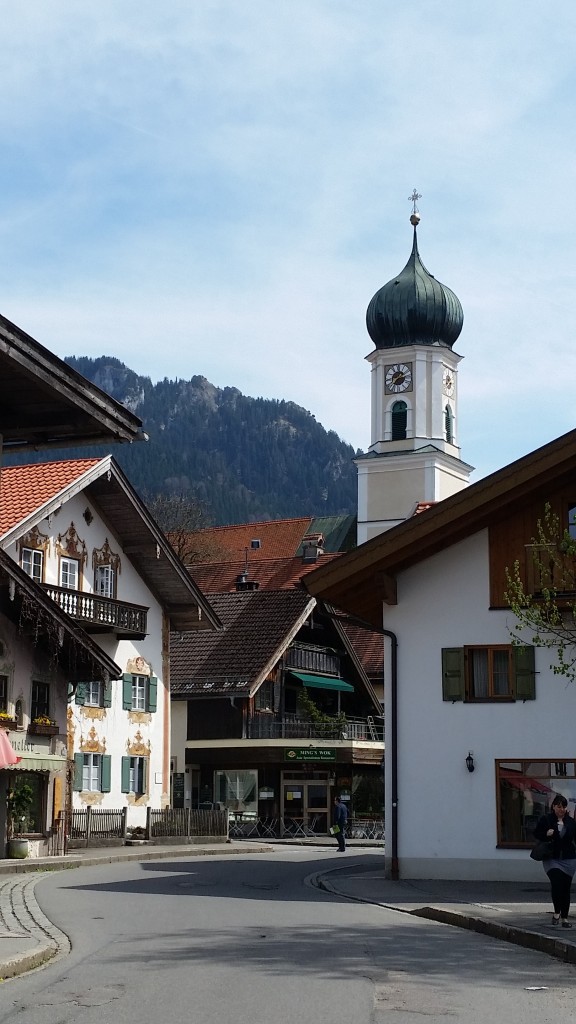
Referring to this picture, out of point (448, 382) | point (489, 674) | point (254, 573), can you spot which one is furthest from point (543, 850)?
point (448, 382)

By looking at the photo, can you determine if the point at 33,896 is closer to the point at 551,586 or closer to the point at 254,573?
the point at 551,586

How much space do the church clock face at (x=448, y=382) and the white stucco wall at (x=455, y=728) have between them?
71296 mm

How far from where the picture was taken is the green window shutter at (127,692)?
4038 centimetres

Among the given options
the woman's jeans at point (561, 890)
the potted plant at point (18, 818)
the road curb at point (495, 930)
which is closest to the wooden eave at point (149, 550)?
the potted plant at point (18, 818)

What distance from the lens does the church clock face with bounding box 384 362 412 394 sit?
9531 cm

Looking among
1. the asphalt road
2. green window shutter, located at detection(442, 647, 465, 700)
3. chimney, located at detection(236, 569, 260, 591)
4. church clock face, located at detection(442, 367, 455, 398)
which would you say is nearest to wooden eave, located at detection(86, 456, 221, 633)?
chimney, located at detection(236, 569, 260, 591)

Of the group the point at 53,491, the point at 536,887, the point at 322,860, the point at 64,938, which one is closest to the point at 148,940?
the point at 64,938

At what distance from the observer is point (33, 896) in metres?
20.1

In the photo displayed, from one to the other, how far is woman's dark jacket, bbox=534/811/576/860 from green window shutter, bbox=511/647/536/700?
814cm

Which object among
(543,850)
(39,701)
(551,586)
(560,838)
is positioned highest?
(551,586)

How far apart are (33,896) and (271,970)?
8952 millimetres

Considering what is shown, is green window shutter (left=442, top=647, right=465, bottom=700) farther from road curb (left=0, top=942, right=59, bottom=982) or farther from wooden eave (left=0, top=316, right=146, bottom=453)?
wooden eave (left=0, top=316, right=146, bottom=453)

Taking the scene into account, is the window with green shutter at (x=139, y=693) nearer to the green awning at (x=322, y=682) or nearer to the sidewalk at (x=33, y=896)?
the sidewalk at (x=33, y=896)

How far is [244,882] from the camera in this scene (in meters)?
24.0
